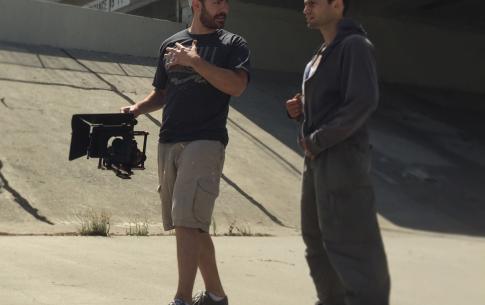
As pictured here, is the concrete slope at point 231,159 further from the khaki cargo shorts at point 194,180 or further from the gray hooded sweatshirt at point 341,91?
the gray hooded sweatshirt at point 341,91

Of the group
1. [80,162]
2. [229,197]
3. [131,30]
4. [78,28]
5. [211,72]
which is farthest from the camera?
[131,30]

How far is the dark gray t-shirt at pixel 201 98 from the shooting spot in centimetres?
443

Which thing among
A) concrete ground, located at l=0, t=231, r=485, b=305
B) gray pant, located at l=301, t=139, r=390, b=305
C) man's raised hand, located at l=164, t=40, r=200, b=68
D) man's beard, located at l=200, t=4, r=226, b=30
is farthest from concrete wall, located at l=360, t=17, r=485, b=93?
gray pant, located at l=301, t=139, r=390, b=305

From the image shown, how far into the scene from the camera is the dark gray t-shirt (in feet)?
14.5

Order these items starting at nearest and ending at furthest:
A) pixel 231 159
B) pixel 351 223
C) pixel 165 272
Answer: pixel 351 223 → pixel 165 272 → pixel 231 159

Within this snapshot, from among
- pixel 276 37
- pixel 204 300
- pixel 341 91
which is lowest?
pixel 276 37

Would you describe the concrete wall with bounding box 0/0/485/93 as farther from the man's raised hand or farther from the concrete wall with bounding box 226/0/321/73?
the man's raised hand

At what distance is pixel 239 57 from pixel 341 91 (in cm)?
99

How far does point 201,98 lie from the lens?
444 centimetres

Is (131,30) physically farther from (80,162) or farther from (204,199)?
(204,199)

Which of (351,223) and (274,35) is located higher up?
(351,223)

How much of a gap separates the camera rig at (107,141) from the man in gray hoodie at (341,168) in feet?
4.03

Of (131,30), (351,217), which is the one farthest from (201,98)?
(131,30)

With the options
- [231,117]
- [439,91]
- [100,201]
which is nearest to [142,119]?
[231,117]
